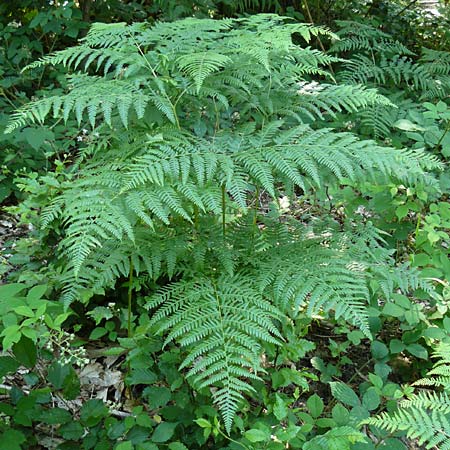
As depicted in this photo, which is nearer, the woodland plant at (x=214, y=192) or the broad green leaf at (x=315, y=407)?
the woodland plant at (x=214, y=192)

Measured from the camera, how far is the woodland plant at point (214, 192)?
1749 mm

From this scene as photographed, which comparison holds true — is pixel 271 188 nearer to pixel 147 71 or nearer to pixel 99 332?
pixel 147 71

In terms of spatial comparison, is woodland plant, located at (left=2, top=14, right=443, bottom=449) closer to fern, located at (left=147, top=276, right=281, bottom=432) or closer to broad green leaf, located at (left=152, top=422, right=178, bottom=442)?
fern, located at (left=147, top=276, right=281, bottom=432)

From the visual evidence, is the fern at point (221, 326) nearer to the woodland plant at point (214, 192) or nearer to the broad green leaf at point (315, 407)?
the woodland plant at point (214, 192)

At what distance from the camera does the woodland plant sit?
1749 mm

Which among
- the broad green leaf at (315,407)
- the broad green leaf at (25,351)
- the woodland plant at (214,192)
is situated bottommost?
the broad green leaf at (315,407)

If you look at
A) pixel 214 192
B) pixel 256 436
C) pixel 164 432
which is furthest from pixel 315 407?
pixel 214 192

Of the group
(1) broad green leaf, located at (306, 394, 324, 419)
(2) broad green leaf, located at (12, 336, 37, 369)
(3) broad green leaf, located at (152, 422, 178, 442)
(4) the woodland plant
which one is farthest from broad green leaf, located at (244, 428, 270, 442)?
(2) broad green leaf, located at (12, 336, 37, 369)

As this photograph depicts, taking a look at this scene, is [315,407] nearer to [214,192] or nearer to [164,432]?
[164,432]

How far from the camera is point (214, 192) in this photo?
5.98 ft

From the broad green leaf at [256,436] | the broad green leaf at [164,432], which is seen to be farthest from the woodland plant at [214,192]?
the broad green leaf at [164,432]

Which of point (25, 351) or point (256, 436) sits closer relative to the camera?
point (256, 436)

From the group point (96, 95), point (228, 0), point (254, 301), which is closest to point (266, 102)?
point (96, 95)

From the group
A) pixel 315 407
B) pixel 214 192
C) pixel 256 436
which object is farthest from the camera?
pixel 315 407
